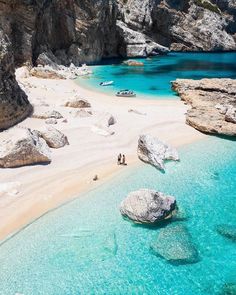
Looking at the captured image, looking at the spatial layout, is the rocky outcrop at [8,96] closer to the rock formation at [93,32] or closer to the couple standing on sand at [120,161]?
the rock formation at [93,32]

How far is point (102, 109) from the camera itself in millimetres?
43844

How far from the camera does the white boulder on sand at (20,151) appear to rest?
2623cm

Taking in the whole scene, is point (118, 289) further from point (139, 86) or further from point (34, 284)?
point (139, 86)

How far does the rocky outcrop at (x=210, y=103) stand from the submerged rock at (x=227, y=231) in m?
16.3

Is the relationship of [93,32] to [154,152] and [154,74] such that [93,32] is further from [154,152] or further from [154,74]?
[154,152]

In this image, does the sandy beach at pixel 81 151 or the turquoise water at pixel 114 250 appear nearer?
the turquoise water at pixel 114 250

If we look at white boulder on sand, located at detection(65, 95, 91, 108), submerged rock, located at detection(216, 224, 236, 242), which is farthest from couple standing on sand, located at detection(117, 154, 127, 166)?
white boulder on sand, located at detection(65, 95, 91, 108)

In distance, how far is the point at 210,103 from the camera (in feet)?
149

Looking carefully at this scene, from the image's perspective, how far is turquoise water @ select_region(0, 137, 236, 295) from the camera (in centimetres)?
1691

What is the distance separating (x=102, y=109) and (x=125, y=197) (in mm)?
21351

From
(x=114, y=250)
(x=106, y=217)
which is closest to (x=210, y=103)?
(x=106, y=217)

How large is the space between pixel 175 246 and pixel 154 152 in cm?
1131

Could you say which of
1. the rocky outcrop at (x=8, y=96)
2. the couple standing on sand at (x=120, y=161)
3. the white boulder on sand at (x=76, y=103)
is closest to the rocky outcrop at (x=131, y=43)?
the white boulder on sand at (x=76, y=103)

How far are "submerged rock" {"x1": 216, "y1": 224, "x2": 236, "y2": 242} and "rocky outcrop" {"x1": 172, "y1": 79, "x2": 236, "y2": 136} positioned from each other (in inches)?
642
